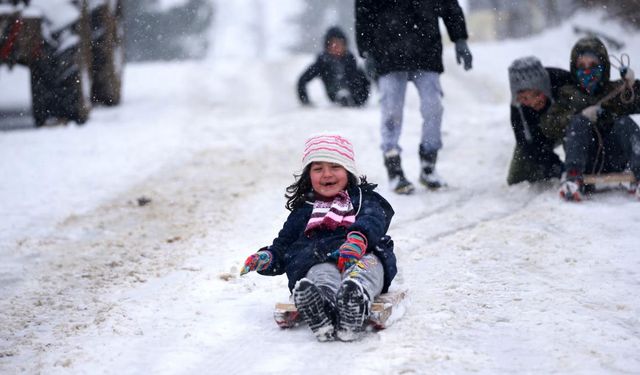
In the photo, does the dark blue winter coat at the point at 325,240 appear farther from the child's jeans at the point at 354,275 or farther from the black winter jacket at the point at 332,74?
the black winter jacket at the point at 332,74

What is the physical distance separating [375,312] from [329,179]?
2.38 feet

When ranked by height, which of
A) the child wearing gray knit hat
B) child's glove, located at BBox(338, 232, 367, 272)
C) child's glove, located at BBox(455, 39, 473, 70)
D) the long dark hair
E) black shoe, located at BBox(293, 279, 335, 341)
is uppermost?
child's glove, located at BBox(455, 39, 473, 70)

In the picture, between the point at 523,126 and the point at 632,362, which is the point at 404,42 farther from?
the point at 632,362

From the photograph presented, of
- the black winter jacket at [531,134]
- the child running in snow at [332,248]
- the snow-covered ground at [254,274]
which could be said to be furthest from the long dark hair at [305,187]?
the black winter jacket at [531,134]

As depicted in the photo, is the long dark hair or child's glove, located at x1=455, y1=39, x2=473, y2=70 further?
child's glove, located at x1=455, y1=39, x2=473, y2=70

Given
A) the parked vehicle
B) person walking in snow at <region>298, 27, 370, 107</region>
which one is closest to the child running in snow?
the parked vehicle

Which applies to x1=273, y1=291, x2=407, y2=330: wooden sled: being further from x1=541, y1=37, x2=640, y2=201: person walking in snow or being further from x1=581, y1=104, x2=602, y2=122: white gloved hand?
x1=581, y1=104, x2=602, y2=122: white gloved hand

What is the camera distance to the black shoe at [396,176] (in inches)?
209

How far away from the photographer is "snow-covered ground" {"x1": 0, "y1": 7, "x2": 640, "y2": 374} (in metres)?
2.51

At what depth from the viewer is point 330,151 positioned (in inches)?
125

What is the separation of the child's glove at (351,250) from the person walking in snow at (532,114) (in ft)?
8.76

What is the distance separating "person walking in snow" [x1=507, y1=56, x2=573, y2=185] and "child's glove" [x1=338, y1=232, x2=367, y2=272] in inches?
105

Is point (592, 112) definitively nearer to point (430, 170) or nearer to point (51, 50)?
point (430, 170)

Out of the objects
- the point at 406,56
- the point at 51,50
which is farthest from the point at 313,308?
the point at 51,50
